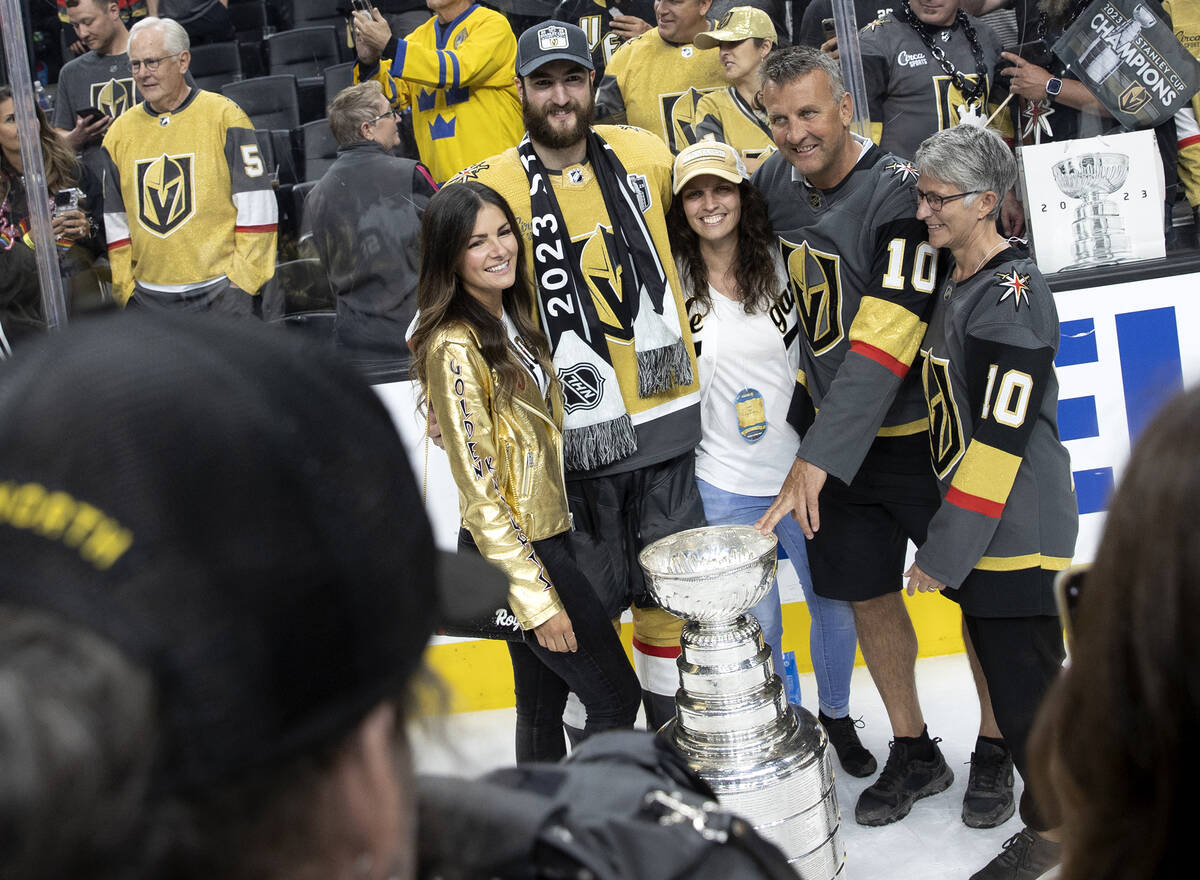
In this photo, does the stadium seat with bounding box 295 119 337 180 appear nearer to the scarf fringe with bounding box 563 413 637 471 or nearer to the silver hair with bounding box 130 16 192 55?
the silver hair with bounding box 130 16 192 55

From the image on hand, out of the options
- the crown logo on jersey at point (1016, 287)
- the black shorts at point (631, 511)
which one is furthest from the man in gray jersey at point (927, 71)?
the black shorts at point (631, 511)

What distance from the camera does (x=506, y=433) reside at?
2639mm

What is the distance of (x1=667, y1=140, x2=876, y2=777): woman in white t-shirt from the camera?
9.70ft

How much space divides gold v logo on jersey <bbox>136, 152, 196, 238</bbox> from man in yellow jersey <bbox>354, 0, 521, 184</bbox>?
2.11 ft

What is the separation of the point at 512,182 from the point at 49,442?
97.2 inches

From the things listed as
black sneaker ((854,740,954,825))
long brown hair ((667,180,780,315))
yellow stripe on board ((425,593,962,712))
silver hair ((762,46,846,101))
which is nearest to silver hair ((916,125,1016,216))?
silver hair ((762,46,846,101))

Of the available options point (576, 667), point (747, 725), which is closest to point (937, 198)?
point (747, 725)

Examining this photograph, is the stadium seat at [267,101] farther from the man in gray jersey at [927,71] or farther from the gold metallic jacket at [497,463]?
the man in gray jersey at [927,71]

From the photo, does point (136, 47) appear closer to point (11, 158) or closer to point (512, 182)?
point (11, 158)

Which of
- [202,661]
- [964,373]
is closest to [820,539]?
[964,373]

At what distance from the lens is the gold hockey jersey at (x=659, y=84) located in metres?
3.71

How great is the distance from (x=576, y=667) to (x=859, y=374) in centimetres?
94

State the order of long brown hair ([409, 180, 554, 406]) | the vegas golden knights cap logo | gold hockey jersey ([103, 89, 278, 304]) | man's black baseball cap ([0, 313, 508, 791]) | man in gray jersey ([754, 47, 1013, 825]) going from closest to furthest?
man's black baseball cap ([0, 313, 508, 791])
long brown hair ([409, 180, 554, 406])
man in gray jersey ([754, 47, 1013, 825])
gold hockey jersey ([103, 89, 278, 304])
the vegas golden knights cap logo

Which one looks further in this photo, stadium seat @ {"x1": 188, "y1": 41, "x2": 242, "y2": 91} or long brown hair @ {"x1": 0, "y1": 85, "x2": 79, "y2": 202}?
stadium seat @ {"x1": 188, "y1": 41, "x2": 242, "y2": 91}
